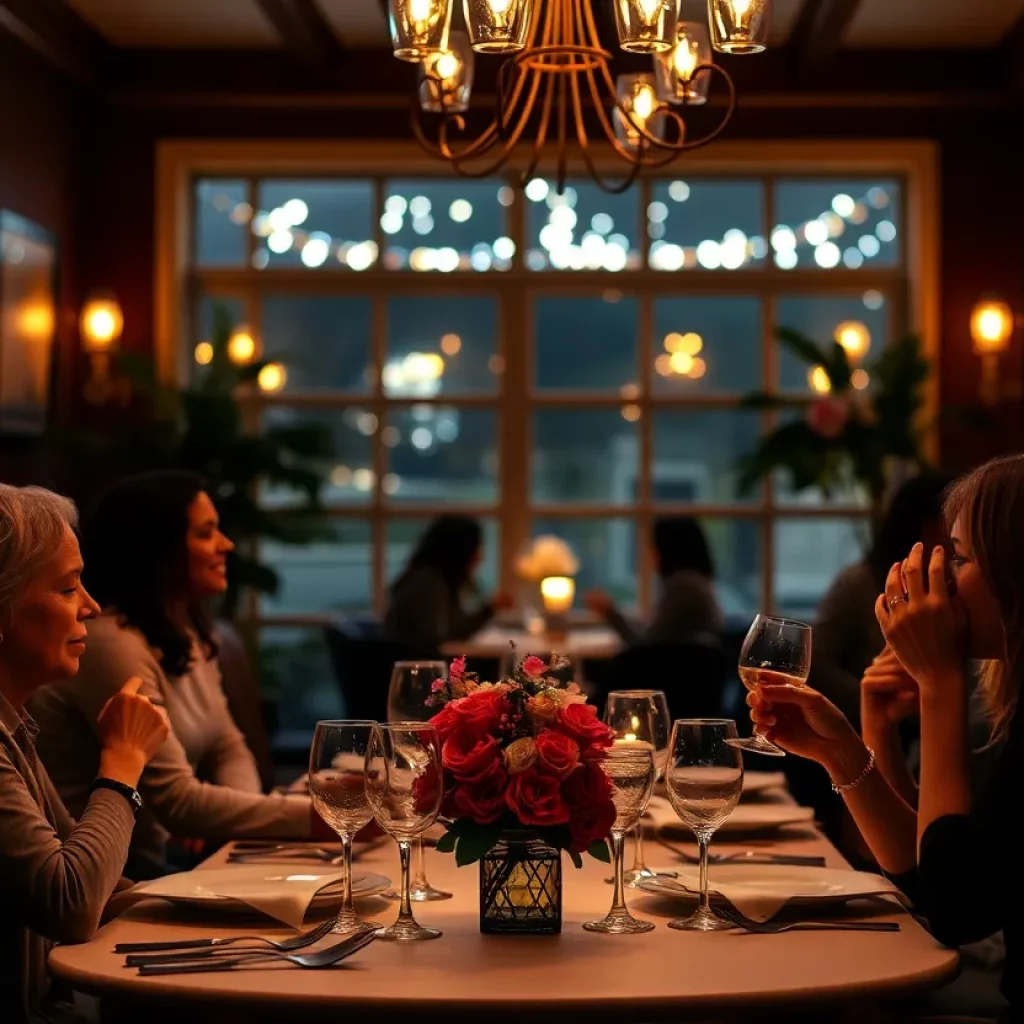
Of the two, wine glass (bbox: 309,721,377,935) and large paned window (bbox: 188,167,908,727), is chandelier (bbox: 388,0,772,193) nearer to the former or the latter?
wine glass (bbox: 309,721,377,935)

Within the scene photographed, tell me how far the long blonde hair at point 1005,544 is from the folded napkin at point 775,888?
0.93 feet

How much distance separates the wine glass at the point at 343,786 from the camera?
6.20 ft

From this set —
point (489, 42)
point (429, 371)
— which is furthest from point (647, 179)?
point (489, 42)

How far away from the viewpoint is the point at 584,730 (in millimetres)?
1858

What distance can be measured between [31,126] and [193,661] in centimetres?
418

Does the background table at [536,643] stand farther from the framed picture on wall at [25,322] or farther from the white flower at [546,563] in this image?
the framed picture on wall at [25,322]

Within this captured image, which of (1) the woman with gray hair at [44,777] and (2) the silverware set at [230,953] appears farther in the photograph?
(1) the woman with gray hair at [44,777]

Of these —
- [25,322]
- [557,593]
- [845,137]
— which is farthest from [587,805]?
[845,137]

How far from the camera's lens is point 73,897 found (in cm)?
182

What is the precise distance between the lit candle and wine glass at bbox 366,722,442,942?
15.2 ft

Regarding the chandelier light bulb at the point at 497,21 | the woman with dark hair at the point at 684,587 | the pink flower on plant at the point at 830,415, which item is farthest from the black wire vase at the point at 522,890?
the pink flower on plant at the point at 830,415

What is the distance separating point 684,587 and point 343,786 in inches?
167

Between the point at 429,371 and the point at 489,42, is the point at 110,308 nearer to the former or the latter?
the point at 429,371

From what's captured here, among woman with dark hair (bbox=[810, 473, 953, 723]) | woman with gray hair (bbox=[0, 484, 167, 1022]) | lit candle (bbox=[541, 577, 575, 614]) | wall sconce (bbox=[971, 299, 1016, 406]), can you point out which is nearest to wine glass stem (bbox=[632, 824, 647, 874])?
woman with gray hair (bbox=[0, 484, 167, 1022])
